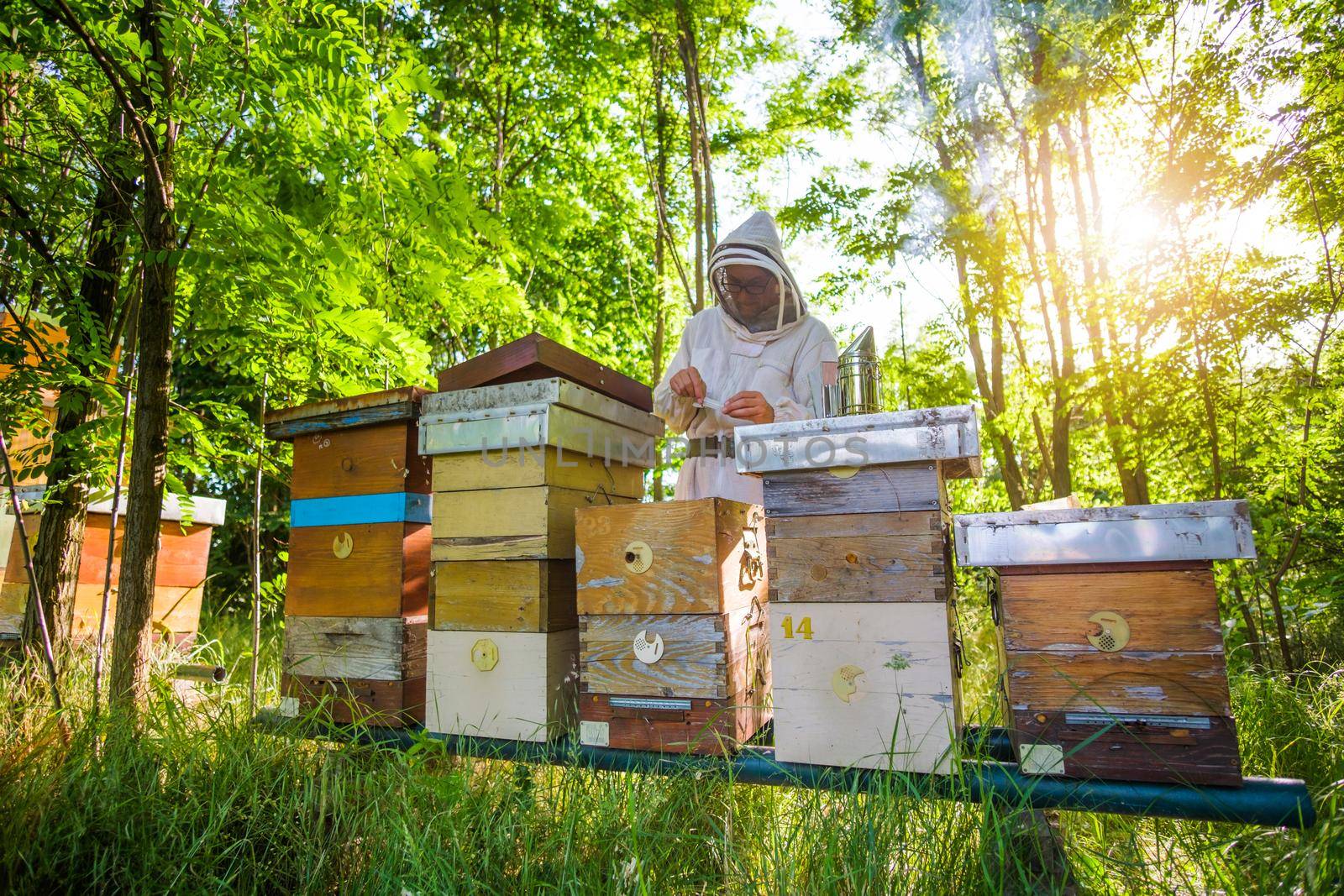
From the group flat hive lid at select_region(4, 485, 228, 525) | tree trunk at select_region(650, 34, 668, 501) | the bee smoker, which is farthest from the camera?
tree trunk at select_region(650, 34, 668, 501)

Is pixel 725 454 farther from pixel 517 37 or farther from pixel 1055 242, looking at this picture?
pixel 517 37

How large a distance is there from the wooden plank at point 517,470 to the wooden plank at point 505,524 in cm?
2

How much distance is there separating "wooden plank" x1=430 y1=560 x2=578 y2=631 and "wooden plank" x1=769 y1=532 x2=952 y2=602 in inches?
28.2

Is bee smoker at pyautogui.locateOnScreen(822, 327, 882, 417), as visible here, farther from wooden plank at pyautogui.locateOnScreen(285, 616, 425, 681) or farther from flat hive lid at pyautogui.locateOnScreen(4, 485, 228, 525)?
flat hive lid at pyautogui.locateOnScreen(4, 485, 228, 525)

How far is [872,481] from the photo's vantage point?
5.84 feet

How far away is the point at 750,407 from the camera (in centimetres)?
241

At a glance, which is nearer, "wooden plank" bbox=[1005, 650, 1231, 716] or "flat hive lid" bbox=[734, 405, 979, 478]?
"wooden plank" bbox=[1005, 650, 1231, 716]

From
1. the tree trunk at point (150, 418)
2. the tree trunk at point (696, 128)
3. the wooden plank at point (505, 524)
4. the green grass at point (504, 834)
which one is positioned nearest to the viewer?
the green grass at point (504, 834)

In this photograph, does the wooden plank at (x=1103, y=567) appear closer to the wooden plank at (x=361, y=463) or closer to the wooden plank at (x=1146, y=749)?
the wooden plank at (x=1146, y=749)

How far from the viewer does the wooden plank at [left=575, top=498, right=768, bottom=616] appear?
1.94m

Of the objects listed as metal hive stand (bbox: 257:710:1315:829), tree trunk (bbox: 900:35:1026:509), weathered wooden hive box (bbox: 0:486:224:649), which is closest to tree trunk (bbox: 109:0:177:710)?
metal hive stand (bbox: 257:710:1315:829)

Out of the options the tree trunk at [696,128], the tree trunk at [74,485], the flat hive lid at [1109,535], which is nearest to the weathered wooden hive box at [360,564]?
the tree trunk at [74,485]

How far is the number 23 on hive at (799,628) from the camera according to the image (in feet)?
5.85

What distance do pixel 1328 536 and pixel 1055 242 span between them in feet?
9.88
